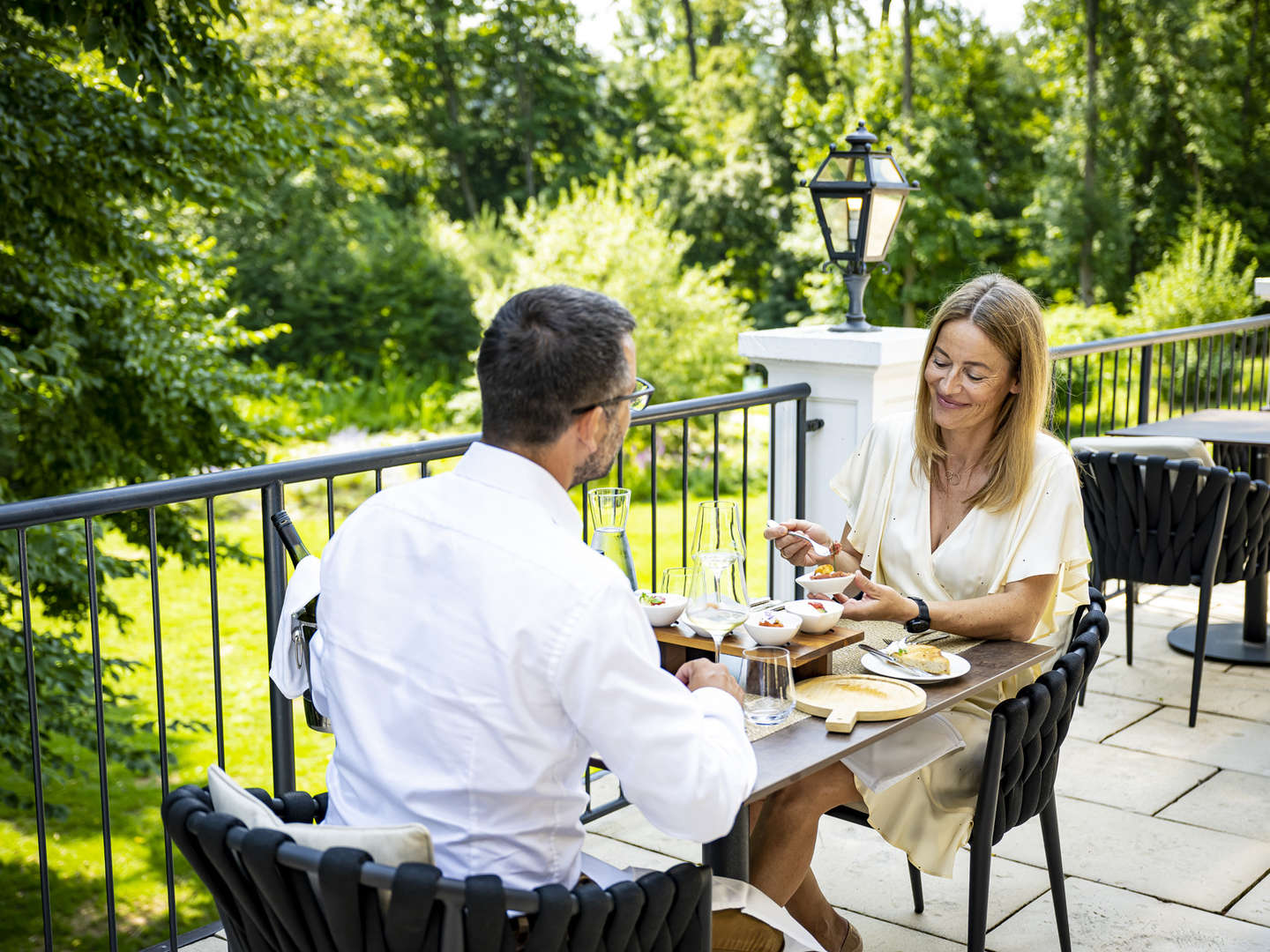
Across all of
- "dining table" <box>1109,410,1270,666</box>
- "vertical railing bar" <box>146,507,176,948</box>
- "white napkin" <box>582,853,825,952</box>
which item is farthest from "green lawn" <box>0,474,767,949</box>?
"white napkin" <box>582,853,825,952</box>

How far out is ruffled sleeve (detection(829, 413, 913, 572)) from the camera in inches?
116

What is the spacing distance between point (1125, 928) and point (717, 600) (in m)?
1.54

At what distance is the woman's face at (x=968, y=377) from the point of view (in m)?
2.72

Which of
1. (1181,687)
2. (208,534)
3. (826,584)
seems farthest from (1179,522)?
(208,534)

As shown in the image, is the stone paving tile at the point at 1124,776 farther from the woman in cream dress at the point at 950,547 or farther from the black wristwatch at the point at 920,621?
the black wristwatch at the point at 920,621

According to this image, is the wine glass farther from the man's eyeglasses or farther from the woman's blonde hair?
the woman's blonde hair

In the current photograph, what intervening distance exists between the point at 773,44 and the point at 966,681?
25.5m

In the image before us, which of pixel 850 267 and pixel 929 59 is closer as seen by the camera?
pixel 850 267

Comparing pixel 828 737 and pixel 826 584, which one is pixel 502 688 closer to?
pixel 828 737

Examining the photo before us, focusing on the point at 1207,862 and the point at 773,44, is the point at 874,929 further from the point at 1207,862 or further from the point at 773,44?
the point at 773,44

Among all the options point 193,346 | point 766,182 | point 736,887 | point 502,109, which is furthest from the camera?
point 502,109

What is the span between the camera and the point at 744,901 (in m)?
1.87

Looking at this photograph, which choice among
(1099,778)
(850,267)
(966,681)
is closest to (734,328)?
(850,267)

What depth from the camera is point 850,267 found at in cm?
463
